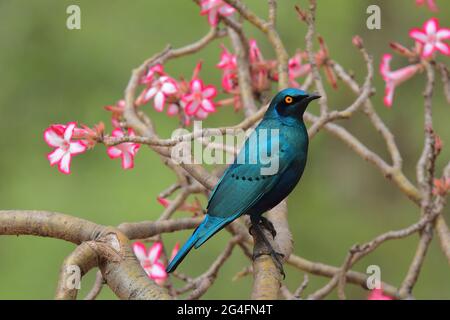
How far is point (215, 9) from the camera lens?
3.14 metres

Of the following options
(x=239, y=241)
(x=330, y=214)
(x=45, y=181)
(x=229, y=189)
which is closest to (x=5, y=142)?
(x=45, y=181)

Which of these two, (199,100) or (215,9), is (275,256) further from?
(215,9)

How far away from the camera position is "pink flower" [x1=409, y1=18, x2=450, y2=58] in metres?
2.98

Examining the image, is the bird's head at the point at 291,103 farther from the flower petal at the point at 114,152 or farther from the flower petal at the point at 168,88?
the flower petal at the point at 168,88

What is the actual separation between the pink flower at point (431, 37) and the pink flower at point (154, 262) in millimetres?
1147

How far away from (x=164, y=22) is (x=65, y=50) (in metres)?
0.64


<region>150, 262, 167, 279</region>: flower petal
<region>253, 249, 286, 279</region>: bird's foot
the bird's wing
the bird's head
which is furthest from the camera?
<region>150, 262, 167, 279</region>: flower petal

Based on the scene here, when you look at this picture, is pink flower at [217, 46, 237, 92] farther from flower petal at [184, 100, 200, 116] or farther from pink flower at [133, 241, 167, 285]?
pink flower at [133, 241, 167, 285]

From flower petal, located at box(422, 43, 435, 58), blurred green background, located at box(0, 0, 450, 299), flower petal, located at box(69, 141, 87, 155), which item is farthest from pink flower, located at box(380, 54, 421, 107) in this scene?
blurred green background, located at box(0, 0, 450, 299)

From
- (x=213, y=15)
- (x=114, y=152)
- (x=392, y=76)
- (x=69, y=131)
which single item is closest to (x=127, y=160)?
(x=114, y=152)

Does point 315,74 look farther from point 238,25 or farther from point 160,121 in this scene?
point 160,121

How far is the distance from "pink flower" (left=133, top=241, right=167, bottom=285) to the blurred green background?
5.58ft

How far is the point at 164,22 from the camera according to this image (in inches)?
212

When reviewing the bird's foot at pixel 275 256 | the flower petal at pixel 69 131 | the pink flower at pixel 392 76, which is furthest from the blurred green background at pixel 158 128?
the bird's foot at pixel 275 256
